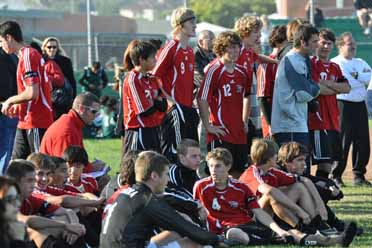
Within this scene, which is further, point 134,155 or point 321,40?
point 321,40

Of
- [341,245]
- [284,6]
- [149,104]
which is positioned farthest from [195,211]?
[284,6]

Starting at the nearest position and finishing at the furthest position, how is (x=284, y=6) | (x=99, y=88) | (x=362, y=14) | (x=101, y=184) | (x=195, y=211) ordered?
(x=195, y=211)
(x=101, y=184)
(x=99, y=88)
(x=362, y=14)
(x=284, y=6)

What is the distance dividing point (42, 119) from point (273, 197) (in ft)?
8.55

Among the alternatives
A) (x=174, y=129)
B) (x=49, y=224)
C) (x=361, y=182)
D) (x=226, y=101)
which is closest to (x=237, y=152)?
(x=226, y=101)

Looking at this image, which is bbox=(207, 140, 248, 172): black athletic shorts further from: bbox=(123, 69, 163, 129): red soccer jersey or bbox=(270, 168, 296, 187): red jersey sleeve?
bbox=(270, 168, 296, 187): red jersey sleeve

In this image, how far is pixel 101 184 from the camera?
10781 mm

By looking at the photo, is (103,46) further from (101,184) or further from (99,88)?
(101,184)

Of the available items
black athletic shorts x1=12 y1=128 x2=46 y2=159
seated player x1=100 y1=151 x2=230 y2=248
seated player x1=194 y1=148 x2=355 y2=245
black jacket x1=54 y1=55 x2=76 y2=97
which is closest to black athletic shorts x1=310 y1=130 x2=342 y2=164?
seated player x1=194 y1=148 x2=355 y2=245

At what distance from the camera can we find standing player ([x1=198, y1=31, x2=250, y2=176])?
11891 millimetres

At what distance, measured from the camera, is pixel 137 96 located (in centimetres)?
1155

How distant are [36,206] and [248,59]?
4.04 m

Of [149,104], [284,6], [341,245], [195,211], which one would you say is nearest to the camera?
[195,211]

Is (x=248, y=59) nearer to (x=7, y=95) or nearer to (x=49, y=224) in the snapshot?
(x=7, y=95)

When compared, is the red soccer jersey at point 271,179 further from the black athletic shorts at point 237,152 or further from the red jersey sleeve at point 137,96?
the red jersey sleeve at point 137,96
